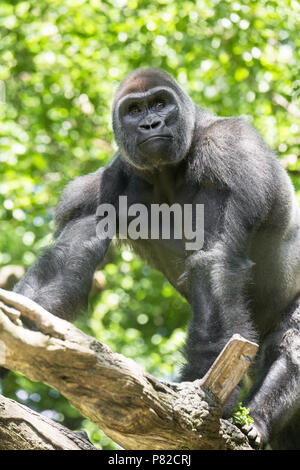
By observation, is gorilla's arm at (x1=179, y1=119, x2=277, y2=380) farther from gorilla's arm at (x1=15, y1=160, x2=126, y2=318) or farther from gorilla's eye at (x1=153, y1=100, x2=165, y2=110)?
gorilla's arm at (x1=15, y1=160, x2=126, y2=318)

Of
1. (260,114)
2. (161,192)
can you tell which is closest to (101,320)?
(260,114)

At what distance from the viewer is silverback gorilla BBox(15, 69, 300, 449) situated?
15.8 feet

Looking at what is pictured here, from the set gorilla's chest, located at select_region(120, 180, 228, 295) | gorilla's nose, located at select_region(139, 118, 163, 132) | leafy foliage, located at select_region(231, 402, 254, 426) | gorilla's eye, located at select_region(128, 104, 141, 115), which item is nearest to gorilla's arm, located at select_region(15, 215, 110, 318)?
gorilla's chest, located at select_region(120, 180, 228, 295)

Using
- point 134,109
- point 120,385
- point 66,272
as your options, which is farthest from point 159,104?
point 120,385

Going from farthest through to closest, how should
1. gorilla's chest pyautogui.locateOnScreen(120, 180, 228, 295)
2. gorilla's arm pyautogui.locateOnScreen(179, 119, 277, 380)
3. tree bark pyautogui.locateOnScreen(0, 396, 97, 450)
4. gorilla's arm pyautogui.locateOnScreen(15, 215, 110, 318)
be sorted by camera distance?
gorilla's chest pyautogui.locateOnScreen(120, 180, 228, 295)
gorilla's arm pyautogui.locateOnScreen(15, 215, 110, 318)
gorilla's arm pyautogui.locateOnScreen(179, 119, 277, 380)
tree bark pyautogui.locateOnScreen(0, 396, 97, 450)

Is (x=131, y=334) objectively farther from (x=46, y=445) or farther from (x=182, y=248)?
(x=46, y=445)

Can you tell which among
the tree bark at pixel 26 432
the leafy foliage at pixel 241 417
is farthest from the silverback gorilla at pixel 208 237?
the tree bark at pixel 26 432

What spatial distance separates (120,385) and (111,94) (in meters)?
6.29

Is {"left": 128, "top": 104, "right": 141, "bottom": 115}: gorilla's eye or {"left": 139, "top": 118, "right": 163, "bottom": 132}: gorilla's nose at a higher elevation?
{"left": 128, "top": 104, "right": 141, "bottom": 115}: gorilla's eye

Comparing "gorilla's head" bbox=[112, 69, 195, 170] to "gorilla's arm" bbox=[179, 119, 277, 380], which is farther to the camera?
"gorilla's head" bbox=[112, 69, 195, 170]

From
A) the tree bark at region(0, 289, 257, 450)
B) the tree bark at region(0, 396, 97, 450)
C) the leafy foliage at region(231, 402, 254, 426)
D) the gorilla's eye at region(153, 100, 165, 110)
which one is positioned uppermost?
the gorilla's eye at region(153, 100, 165, 110)

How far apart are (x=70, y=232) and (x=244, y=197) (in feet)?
4.88
